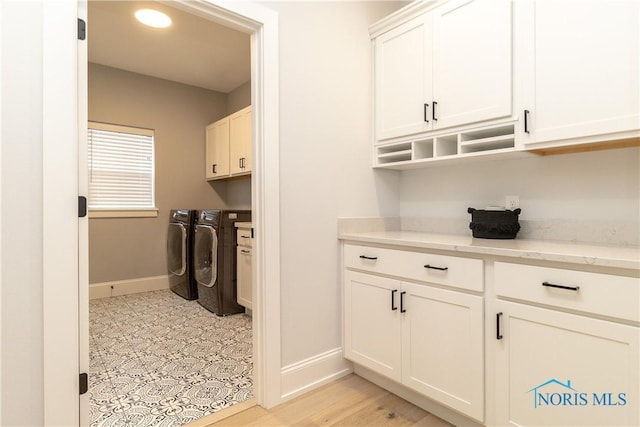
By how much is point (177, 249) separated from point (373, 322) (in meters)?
2.74

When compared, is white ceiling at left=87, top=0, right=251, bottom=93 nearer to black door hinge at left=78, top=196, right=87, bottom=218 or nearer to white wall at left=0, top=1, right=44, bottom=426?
white wall at left=0, top=1, right=44, bottom=426

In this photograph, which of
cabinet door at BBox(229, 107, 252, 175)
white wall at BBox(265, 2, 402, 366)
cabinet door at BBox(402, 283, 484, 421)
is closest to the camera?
cabinet door at BBox(402, 283, 484, 421)

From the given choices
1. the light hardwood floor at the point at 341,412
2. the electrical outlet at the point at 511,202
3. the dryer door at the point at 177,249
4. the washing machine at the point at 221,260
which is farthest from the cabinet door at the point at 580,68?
the dryer door at the point at 177,249

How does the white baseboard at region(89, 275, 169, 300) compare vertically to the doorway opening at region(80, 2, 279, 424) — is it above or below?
below

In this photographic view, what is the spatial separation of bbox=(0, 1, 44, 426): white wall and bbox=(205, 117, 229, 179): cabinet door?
110 inches

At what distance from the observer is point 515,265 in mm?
1350

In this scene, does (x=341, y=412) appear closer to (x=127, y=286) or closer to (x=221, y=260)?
(x=221, y=260)

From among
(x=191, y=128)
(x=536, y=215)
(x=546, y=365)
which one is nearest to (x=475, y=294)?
(x=546, y=365)

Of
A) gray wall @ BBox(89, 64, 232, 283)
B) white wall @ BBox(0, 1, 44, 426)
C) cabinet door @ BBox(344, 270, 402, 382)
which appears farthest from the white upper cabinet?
gray wall @ BBox(89, 64, 232, 283)

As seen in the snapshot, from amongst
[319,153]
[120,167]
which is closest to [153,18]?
[120,167]

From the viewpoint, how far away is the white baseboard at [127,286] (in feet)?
12.3

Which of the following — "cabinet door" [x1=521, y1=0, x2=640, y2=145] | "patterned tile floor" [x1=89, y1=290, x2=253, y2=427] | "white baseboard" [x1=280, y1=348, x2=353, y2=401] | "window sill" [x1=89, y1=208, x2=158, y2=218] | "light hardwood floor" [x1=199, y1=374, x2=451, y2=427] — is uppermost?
"cabinet door" [x1=521, y1=0, x2=640, y2=145]

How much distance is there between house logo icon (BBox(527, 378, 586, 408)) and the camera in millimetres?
1211

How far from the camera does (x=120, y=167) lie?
396 cm
